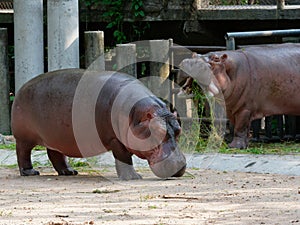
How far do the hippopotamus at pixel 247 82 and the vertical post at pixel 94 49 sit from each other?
169 cm

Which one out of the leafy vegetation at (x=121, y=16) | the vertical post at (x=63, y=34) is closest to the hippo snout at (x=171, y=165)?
the vertical post at (x=63, y=34)

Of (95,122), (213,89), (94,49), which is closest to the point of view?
(95,122)

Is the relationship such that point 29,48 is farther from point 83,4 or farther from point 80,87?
point 80,87

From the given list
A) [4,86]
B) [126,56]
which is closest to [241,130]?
[126,56]

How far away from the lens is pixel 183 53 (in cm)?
1105

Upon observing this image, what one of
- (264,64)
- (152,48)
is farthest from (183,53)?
(264,64)

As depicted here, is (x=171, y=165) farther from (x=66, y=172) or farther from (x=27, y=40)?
(x=27, y=40)

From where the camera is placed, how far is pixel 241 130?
10.1 metres

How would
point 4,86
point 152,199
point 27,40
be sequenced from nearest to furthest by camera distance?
point 152,199, point 27,40, point 4,86

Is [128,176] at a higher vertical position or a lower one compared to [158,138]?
lower

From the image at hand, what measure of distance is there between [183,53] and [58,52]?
1483 millimetres

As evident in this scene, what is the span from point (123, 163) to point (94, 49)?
3802 millimetres

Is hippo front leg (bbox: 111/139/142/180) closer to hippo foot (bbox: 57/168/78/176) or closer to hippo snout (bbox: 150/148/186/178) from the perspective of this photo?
hippo snout (bbox: 150/148/186/178)

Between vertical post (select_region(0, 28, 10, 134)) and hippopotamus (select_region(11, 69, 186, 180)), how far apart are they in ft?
10.3
